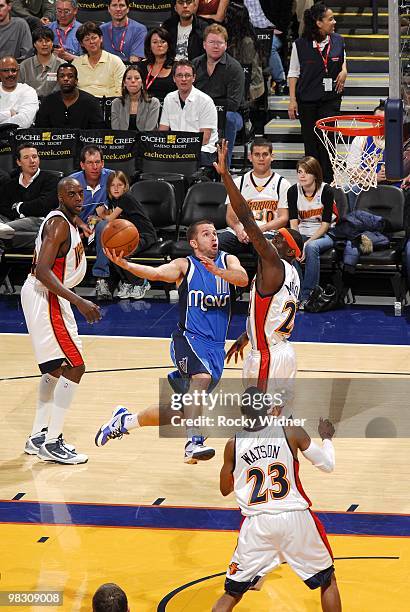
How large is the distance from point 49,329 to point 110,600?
3.56 meters

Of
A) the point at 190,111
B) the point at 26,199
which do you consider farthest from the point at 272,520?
the point at 190,111

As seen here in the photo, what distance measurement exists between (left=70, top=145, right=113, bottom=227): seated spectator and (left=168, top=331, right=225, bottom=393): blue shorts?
466 centimetres

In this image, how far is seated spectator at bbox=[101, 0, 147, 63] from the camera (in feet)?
46.5

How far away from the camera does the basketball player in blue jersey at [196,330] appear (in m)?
7.37

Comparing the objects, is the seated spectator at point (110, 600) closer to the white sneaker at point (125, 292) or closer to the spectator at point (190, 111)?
A: the white sneaker at point (125, 292)

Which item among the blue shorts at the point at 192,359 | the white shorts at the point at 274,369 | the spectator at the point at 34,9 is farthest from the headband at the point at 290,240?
the spectator at the point at 34,9

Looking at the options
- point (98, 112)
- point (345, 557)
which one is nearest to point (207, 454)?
point (345, 557)

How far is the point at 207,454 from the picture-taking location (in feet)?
24.0

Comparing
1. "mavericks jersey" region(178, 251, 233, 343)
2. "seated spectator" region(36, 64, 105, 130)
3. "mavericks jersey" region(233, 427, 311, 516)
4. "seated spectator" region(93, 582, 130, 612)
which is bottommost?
"seated spectator" region(93, 582, 130, 612)

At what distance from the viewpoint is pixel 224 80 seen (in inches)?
524

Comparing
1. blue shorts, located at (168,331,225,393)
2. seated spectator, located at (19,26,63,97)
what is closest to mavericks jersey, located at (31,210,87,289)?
blue shorts, located at (168,331,225,393)

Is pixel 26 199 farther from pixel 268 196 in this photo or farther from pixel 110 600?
pixel 110 600

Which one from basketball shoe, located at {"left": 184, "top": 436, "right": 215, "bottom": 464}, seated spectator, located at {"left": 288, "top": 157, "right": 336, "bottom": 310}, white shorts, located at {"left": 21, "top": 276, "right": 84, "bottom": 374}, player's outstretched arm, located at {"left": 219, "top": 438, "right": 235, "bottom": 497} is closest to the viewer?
player's outstretched arm, located at {"left": 219, "top": 438, "right": 235, "bottom": 497}

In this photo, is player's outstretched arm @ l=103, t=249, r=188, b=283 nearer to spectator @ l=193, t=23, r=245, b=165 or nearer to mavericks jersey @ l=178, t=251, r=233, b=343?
mavericks jersey @ l=178, t=251, r=233, b=343
